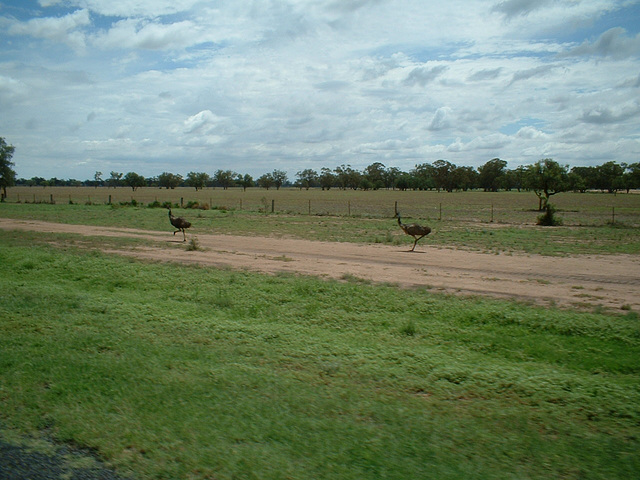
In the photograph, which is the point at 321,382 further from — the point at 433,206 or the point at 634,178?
the point at 634,178

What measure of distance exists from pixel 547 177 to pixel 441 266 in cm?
3975

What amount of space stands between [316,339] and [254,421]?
2911 mm

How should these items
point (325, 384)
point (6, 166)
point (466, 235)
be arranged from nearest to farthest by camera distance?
point (325, 384) < point (466, 235) < point (6, 166)

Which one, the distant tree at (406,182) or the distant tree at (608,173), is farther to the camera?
the distant tree at (406,182)

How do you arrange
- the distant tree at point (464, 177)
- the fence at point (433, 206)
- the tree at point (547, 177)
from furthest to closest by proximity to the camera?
1. the distant tree at point (464, 177)
2. the tree at point (547, 177)
3. the fence at point (433, 206)

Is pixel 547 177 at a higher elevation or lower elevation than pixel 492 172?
lower

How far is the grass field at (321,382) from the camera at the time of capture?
4.49m

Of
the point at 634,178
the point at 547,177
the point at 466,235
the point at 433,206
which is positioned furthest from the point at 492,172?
the point at 466,235

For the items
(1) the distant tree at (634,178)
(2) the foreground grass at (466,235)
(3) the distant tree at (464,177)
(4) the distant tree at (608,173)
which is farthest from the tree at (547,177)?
(3) the distant tree at (464,177)

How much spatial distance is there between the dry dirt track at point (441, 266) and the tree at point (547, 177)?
33.9 metres

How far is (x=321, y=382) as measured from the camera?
6.16 meters

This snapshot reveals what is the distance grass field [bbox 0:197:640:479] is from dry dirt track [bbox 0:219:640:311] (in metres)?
1.90

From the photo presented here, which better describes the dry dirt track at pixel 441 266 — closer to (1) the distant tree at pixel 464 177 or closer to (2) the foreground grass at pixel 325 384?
(2) the foreground grass at pixel 325 384

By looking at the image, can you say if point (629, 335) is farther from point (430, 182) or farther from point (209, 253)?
point (430, 182)
